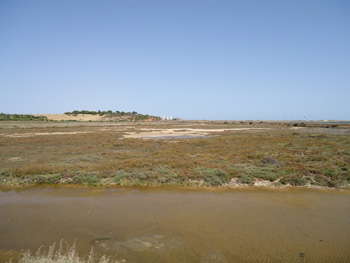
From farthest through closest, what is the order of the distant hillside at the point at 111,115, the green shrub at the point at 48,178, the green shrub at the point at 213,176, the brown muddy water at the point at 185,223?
the distant hillside at the point at 111,115 < the green shrub at the point at 48,178 < the green shrub at the point at 213,176 < the brown muddy water at the point at 185,223

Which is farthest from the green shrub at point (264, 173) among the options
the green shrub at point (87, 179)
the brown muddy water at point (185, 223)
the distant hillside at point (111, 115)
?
the distant hillside at point (111, 115)

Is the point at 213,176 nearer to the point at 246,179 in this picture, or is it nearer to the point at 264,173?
the point at 246,179

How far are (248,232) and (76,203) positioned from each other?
24.4ft

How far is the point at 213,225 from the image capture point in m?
7.46

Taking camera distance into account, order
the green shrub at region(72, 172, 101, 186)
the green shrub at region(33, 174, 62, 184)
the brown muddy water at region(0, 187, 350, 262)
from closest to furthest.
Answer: the brown muddy water at region(0, 187, 350, 262), the green shrub at region(72, 172, 101, 186), the green shrub at region(33, 174, 62, 184)

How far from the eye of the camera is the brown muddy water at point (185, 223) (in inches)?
234

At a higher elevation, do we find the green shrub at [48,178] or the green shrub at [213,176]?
the green shrub at [213,176]

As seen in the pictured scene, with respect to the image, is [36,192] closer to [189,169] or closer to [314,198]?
[189,169]

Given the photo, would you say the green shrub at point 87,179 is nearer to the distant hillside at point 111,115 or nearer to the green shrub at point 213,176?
the green shrub at point 213,176

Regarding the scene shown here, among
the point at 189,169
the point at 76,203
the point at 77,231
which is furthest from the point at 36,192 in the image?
the point at 189,169

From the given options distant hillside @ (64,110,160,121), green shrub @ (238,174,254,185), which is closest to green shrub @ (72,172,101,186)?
green shrub @ (238,174,254,185)

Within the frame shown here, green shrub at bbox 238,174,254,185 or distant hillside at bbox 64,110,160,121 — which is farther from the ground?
distant hillside at bbox 64,110,160,121

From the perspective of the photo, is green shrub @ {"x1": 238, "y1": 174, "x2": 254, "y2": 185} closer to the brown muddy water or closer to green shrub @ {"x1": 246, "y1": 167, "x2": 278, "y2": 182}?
green shrub @ {"x1": 246, "y1": 167, "x2": 278, "y2": 182}

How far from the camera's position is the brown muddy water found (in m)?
5.95
